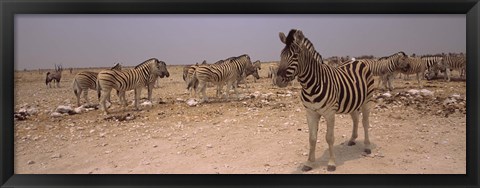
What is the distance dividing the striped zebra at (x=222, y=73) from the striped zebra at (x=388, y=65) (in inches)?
50.0

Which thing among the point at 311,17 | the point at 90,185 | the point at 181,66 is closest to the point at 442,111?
the point at 311,17

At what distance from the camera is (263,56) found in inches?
128

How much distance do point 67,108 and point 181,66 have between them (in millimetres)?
1239

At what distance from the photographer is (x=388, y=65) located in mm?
3369

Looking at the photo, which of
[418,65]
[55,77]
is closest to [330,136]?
[418,65]

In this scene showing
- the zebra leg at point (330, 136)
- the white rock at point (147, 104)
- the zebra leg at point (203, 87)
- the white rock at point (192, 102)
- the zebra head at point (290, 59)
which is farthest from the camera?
the zebra leg at point (203, 87)

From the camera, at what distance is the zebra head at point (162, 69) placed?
3366 mm

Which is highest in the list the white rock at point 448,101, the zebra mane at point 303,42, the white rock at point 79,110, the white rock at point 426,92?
the zebra mane at point 303,42

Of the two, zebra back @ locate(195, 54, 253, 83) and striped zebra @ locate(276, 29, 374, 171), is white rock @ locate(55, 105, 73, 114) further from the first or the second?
striped zebra @ locate(276, 29, 374, 171)

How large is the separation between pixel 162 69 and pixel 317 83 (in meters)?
1.83

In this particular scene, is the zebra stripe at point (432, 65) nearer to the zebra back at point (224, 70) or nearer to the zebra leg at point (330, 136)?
the zebra leg at point (330, 136)

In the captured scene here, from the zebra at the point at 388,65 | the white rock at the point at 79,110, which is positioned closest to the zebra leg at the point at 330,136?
the zebra at the point at 388,65

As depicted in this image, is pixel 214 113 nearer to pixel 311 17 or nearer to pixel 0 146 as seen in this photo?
pixel 311 17

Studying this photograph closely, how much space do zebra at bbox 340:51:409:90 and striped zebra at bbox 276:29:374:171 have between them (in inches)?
15.6
